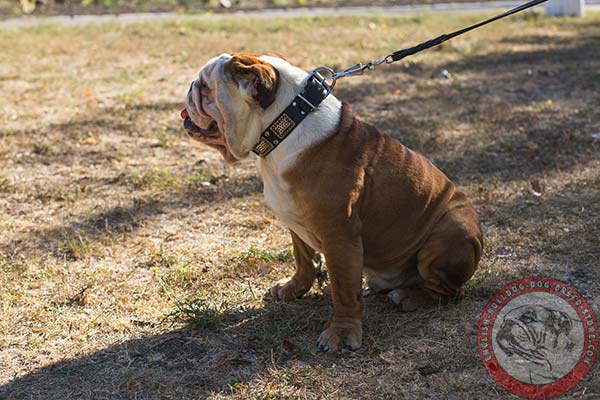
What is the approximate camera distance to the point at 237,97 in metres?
3.91

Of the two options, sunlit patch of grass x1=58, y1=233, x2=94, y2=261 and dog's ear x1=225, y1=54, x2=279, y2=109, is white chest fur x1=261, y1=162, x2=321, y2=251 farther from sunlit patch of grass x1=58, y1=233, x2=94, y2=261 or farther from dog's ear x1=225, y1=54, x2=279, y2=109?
sunlit patch of grass x1=58, y1=233, x2=94, y2=261

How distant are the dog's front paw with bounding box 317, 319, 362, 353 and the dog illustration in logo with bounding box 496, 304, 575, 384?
74 centimetres

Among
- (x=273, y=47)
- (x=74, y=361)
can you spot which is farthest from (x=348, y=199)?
(x=273, y=47)

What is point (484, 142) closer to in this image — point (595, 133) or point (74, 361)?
point (595, 133)

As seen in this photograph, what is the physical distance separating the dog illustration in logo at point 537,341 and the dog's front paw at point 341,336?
0.74m

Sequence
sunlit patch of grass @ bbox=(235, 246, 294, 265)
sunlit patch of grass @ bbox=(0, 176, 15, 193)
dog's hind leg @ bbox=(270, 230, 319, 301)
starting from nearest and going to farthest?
dog's hind leg @ bbox=(270, 230, 319, 301)
sunlit patch of grass @ bbox=(235, 246, 294, 265)
sunlit patch of grass @ bbox=(0, 176, 15, 193)

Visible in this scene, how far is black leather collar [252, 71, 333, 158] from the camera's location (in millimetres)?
3920

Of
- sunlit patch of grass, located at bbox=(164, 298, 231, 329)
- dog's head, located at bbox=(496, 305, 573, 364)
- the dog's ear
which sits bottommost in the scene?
dog's head, located at bbox=(496, 305, 573, 364)

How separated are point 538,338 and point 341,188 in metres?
1.30

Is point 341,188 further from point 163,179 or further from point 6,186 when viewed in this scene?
point 6,186

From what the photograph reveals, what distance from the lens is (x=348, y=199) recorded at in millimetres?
3951

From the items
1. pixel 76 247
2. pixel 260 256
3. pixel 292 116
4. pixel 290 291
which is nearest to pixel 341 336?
pixel 290 291

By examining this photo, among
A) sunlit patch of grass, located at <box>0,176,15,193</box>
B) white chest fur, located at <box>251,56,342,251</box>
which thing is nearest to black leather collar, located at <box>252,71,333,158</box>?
white chest fur, located at <box>251,56,342,251</box>

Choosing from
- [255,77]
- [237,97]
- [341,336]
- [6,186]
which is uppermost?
[255,77]
